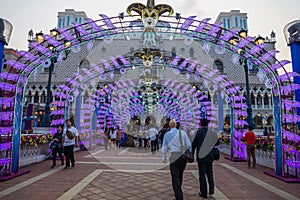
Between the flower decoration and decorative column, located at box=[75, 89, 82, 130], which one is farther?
decorative column, located at box=[75, 89, 82, 130]

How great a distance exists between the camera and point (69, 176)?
6.28 meters

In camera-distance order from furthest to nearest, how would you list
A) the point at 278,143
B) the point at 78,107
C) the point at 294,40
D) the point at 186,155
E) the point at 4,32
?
the point at 78,107, the point at 294,40, the point at 278,143, the point at 4,32, the point at 186,155

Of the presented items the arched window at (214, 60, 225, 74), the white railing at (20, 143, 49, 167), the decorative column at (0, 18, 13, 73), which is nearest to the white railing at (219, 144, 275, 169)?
the white railing at (20, 143, 49, 167)

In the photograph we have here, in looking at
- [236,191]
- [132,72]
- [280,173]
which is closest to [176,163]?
[236,191]

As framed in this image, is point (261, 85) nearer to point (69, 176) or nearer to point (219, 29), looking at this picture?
point (219, 29)

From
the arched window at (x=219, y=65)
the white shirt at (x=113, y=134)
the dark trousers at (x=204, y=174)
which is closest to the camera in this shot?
the dark trousers at (x=204, y=174)

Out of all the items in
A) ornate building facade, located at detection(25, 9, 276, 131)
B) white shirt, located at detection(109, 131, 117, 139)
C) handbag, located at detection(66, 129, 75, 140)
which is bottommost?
white shirt, located at detection(109, 131, 117, 139)

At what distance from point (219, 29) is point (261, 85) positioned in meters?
29.2

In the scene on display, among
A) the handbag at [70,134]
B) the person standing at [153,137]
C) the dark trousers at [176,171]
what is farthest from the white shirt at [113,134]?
the dark trousers at [176,171]

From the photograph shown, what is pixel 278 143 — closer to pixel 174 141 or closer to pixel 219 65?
pixel 174 141

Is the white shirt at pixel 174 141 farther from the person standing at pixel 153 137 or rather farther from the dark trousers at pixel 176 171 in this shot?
the person standing at pixel 153 137

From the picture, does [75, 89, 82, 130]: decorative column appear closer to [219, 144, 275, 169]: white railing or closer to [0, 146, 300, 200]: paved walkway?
[0, 146, 300, 200]: paved walkway

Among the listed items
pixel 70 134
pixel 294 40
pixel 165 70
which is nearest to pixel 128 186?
pixel 70 134

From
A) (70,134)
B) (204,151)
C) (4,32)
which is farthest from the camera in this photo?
(70,134)
